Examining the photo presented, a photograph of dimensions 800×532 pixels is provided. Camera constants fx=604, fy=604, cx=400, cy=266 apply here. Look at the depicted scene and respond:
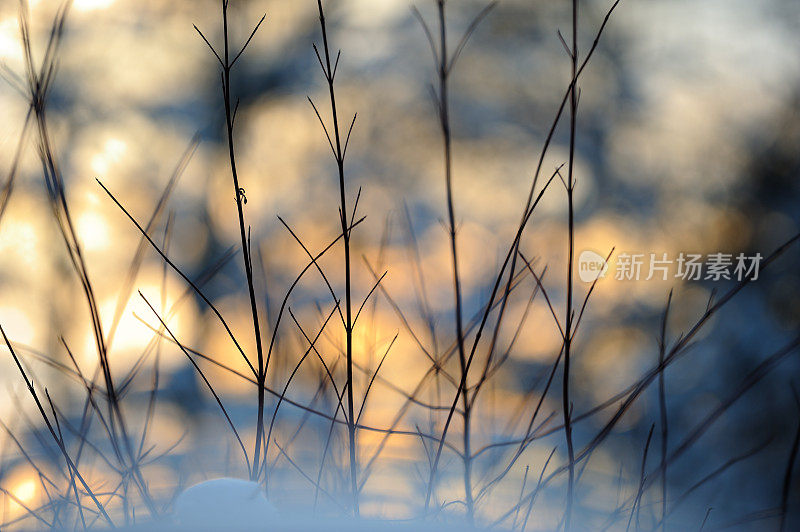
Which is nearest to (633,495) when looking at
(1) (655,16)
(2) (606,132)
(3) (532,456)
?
(3) (532,456)

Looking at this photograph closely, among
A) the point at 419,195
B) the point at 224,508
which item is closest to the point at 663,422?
the point at 419,195

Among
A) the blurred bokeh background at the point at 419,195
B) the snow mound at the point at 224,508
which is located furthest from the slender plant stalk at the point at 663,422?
the snow mound at the point at 224,508

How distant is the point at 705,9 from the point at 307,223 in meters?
0.55

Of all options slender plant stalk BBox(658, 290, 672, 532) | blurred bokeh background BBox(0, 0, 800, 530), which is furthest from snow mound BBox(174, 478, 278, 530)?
slender plant stalk BBox(658, 290, 672, 532)

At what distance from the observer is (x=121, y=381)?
68 centimetres

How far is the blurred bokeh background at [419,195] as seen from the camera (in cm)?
69

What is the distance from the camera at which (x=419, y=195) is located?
2.46 feet

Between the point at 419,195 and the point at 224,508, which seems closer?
the point at 224,508

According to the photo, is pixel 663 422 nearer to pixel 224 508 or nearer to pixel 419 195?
pixel 419 195

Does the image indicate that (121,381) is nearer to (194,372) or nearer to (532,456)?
(194,372)

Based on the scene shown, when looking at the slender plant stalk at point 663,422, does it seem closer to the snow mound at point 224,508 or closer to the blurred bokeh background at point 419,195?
the blurred bokeh background at point 419,195

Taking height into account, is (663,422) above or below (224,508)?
above

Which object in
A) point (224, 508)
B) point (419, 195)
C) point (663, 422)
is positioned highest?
point (419, 195)

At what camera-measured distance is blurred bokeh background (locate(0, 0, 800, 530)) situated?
693mm
